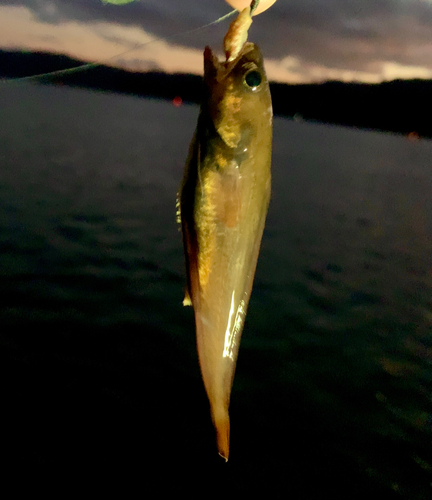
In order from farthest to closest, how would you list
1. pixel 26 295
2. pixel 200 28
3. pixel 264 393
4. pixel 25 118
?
pixel 25 118 < pixel 26 295 < pixel 264 393 < pixel 200 28

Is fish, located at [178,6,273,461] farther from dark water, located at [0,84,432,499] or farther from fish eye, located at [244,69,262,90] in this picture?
dark water, located at [0,84,432,499]

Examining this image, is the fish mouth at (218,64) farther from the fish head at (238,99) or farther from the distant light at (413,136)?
the distant light at (413,136)

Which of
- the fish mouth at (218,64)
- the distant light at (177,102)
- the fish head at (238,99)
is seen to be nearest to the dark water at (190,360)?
the fish head at (238,99)

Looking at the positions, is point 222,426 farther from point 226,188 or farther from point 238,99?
point 238,99

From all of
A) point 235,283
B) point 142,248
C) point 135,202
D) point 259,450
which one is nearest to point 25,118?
point 135,202

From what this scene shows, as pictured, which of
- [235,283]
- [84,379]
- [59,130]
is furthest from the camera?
[59,130]

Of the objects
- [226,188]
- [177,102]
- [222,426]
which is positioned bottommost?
[222,426]

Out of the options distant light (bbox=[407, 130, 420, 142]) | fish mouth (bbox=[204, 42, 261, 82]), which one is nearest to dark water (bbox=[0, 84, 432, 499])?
fish mouth (bbox=[204, 42, 261, 82])

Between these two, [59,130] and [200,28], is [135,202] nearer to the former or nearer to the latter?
[200,28]

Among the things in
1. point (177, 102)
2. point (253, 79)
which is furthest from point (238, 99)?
point (177, 102)
